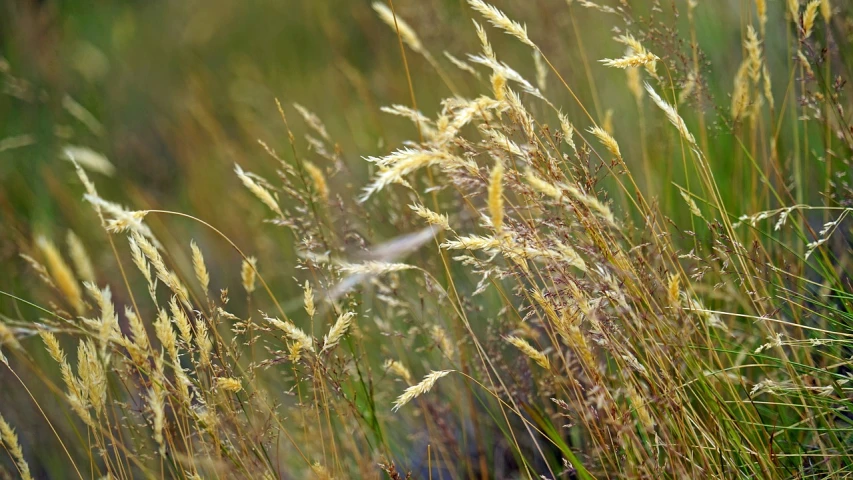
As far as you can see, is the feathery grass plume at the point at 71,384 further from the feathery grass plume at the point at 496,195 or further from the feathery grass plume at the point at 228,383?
the feathery grass plume at the point at 496,195

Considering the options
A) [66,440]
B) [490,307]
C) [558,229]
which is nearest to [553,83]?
[490,307]

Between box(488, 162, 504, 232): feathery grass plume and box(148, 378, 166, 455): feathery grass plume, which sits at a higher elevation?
box(488, 162, 504, 232): feathery grass plume

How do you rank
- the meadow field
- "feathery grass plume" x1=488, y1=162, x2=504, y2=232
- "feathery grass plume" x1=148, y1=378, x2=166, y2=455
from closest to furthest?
"feathery grass plume" x1=488, y1=162, x2=504, y2=232
"feathery grass plume" x1=148, y1=378, x2=166, y2=455
the meadow field

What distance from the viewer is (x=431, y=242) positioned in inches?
88.4

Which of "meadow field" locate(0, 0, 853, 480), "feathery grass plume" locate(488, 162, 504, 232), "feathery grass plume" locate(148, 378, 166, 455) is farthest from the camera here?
"meadow field" locate(0, 0, 853, 480)

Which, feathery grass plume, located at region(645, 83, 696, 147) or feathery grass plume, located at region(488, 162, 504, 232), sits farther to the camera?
feathery grass plume, located at region(645, 83, 696, 147)

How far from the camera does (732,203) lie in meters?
1.98

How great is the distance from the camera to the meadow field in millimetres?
1165

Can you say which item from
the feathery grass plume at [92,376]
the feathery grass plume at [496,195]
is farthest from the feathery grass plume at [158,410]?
the feathery grass plume at [496,195]

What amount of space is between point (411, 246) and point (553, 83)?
5.08 ft

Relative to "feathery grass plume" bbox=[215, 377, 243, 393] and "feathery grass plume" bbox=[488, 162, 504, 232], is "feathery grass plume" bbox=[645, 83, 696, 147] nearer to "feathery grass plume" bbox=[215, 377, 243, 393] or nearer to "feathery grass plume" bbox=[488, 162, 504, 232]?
"feathery grass plume" bbox=[488, 162, 504, 232]

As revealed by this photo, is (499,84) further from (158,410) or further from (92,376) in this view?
(92,376)

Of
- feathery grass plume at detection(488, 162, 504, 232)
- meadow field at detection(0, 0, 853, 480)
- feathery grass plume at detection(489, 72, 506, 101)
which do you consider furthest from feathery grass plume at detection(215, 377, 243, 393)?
feathery grass plume at detection(489, 72, 506, 101)

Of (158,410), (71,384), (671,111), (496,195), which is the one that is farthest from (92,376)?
(671,111)
